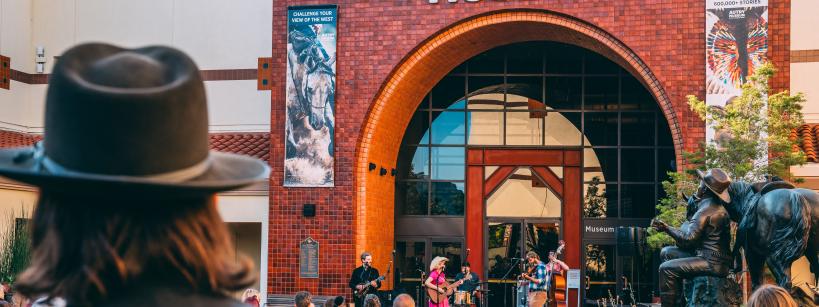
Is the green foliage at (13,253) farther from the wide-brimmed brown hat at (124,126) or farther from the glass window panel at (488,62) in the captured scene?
the wide-brimmed brown hat at (124,126)

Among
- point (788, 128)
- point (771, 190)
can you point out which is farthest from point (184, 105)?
point (788, 128)

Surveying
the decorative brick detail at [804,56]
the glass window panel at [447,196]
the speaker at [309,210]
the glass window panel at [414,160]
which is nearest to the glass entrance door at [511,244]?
the glass window panel at [447,196]

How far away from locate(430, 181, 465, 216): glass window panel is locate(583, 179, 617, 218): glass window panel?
3.08 meters

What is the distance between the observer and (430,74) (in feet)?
87.8

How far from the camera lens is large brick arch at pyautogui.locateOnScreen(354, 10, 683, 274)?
24.6 metres

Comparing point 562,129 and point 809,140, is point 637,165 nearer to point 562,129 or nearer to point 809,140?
point 562,129

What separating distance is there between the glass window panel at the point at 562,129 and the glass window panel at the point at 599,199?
1164mm

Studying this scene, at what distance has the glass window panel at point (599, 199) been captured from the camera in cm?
2797

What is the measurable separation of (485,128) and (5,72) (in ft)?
38.6

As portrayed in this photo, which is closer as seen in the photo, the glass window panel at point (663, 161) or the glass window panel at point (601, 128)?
the glass window panel at point (663, 161)

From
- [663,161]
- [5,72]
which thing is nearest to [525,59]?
[663,161]

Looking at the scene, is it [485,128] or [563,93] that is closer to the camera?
[563,93]

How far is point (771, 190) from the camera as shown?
→ 11.4 meters

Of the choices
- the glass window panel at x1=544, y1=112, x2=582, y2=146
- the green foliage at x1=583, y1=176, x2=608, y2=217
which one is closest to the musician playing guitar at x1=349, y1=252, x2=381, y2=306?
the green foliage at x1=583, y1=176, x2=608, y2=217
